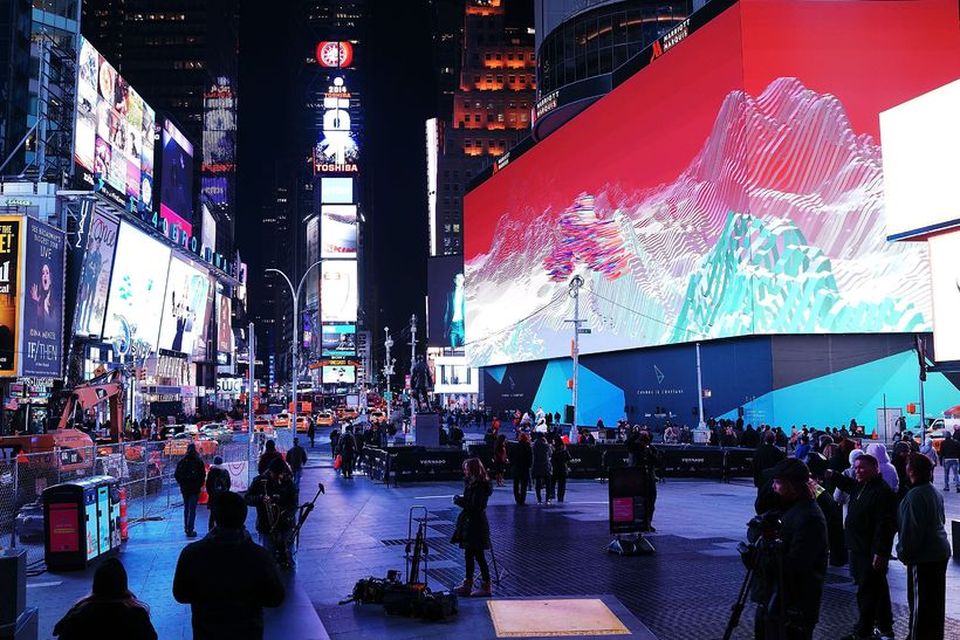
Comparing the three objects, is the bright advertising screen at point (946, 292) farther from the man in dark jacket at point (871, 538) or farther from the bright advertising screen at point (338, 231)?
the bright advertising screen at point (338, 231)

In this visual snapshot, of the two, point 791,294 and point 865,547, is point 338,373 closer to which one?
point 791,294

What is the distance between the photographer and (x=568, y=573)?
11.7 m

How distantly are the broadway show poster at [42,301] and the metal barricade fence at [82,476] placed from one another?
55.3 ft

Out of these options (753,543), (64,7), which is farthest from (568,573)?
(64,7)

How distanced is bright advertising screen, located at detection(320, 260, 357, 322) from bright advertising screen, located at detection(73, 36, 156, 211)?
76691mm

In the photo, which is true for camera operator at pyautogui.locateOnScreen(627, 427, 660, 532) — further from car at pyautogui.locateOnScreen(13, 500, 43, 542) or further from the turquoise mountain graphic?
the turquoise mountain graphic

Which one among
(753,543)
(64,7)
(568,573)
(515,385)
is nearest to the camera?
(753,543)

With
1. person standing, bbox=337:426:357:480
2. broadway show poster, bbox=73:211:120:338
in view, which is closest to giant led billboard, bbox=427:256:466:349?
broadway show poster, bbox=73:211:120:338

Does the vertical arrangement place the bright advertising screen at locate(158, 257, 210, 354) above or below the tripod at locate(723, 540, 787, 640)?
above

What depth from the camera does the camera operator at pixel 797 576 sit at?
6.12m

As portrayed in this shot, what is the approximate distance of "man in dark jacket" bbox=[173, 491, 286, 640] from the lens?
16.7ft

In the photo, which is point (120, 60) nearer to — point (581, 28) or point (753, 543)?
point (581, 28)

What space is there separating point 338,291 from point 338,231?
10.9 meters

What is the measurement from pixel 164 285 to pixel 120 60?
107 meters
